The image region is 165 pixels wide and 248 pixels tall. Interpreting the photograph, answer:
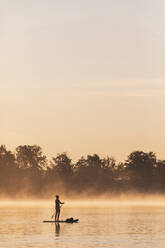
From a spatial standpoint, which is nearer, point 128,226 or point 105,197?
point 128,226

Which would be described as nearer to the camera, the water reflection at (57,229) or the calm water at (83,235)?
the calm water at (83,235)

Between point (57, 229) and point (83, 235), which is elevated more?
point (57, 229)

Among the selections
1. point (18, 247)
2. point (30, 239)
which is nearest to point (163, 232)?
point (30, 239)

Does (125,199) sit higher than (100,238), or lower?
higher

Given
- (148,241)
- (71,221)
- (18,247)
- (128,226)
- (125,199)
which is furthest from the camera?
(125,199)

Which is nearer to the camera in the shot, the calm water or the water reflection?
the calm water

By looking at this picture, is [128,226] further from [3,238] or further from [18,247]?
Answer: [18,247]

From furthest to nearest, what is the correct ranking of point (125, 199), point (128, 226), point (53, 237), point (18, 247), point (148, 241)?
1. point (125, 199)
2. point (128, 226)
3. point (53, 237)
4. point (148, 241)
5. point (18, 247)

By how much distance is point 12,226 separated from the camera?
65188mm

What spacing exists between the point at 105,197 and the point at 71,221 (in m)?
131

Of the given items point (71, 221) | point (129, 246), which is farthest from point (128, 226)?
point (129, 246)

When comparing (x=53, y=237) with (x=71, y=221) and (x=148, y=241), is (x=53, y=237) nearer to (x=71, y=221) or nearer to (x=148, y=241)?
(x=148, y=241)

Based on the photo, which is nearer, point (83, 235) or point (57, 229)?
point (83, 235)

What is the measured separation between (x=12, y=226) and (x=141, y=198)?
432ft
